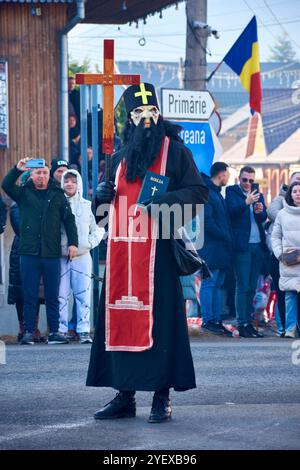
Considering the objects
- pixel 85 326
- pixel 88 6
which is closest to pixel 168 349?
pixel 85 326

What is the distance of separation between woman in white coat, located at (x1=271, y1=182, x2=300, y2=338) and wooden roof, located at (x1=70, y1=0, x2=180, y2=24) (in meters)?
4.77

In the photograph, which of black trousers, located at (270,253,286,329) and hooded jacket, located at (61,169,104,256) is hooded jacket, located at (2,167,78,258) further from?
black trousers, located at (270,253,286,329)

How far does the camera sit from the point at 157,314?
8.41 m

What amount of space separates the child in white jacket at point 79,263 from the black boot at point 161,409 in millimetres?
6049

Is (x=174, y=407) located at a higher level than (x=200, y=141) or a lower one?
lower

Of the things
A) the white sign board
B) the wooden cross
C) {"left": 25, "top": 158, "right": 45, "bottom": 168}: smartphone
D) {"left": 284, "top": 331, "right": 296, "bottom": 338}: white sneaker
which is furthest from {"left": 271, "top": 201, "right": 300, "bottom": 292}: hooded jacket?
the wooden cross

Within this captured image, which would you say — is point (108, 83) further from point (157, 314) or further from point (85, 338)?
point (85, 338)

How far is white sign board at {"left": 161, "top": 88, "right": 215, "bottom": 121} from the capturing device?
16.2m

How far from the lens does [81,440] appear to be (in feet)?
24.9

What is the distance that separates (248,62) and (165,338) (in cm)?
1192
